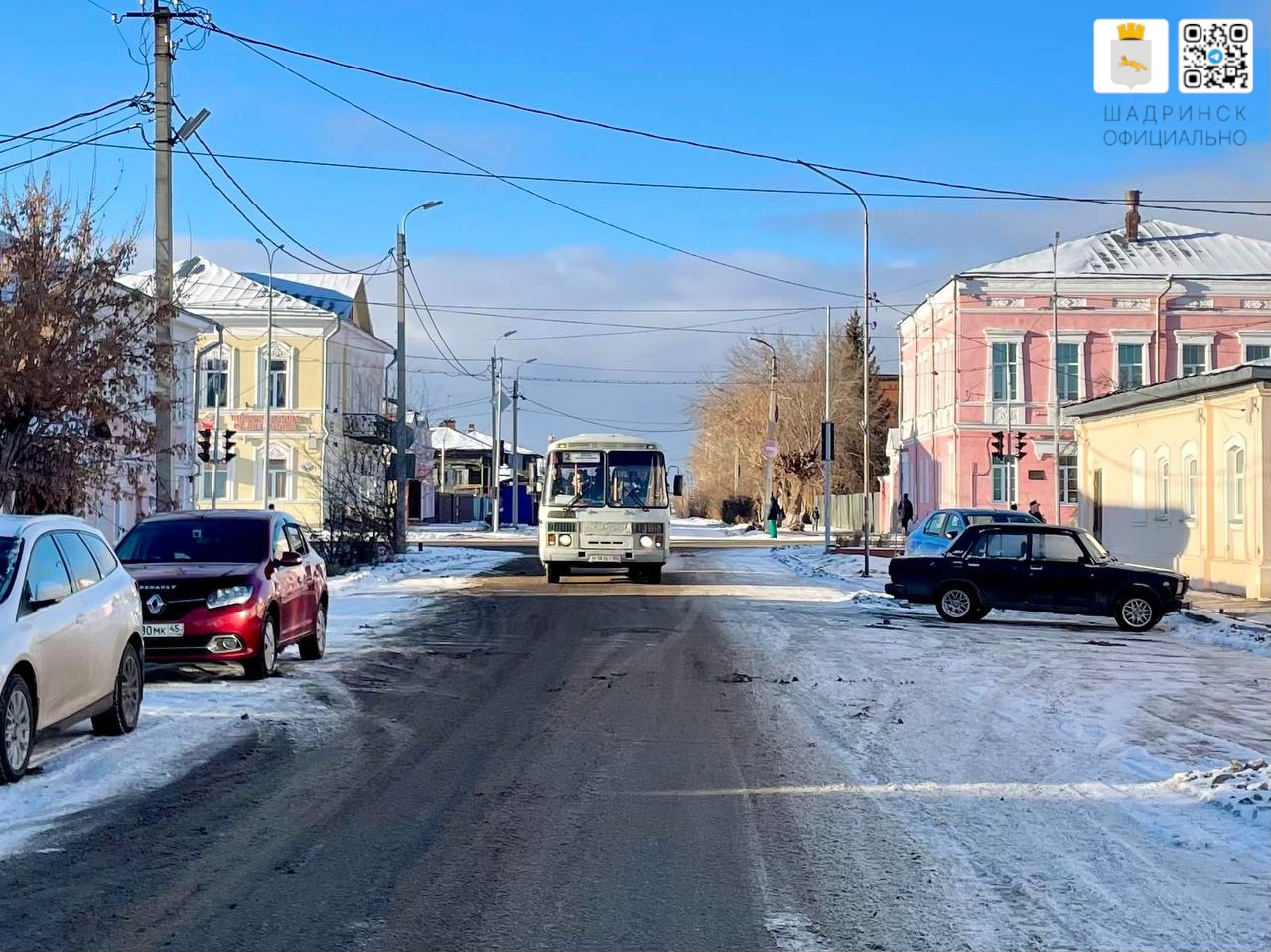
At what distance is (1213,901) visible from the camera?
20.8ft

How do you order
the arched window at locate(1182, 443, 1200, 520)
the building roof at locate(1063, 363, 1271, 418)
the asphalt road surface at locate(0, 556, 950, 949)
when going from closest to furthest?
the asphalt road surface at locate(0, 556, 950, 949) < the building roof at locate(1063, 363, 1271, 418) < the arched window at locate(1182, 443, 1200, 520)

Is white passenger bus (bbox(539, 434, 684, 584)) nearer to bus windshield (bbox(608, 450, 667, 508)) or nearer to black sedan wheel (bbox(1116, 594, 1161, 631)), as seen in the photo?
bus windshield (bbox(608, 450, 667, 508))

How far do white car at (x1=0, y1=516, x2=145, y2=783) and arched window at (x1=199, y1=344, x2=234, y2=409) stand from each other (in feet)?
167

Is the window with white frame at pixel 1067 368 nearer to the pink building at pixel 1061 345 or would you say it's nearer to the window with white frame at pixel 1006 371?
the pink building at pixel 1061 345

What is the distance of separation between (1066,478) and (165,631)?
1826 inches

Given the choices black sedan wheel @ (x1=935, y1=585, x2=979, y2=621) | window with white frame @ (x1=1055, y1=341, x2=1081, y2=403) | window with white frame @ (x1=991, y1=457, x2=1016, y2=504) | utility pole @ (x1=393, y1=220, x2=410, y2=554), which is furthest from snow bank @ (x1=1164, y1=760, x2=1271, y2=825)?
window with white frame @ (x1=1055, y1=341, x2=1081, y2=403)

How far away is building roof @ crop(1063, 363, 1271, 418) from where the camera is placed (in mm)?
25734

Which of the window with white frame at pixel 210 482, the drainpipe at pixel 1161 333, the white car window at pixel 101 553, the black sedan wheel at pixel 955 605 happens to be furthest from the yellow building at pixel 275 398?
the white car window at pixel 101 553

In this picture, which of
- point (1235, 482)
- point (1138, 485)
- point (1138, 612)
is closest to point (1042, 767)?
point (1138, 612)

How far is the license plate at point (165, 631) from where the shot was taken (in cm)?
1320

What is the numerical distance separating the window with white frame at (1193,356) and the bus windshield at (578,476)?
34.1 m

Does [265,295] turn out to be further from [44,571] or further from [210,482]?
[44,571]

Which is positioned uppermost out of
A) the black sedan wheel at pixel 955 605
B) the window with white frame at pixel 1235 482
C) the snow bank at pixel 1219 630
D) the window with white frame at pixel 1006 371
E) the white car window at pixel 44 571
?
the window with white frame at pixel 1006 371

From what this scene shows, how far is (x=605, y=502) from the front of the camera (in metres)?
28.0
